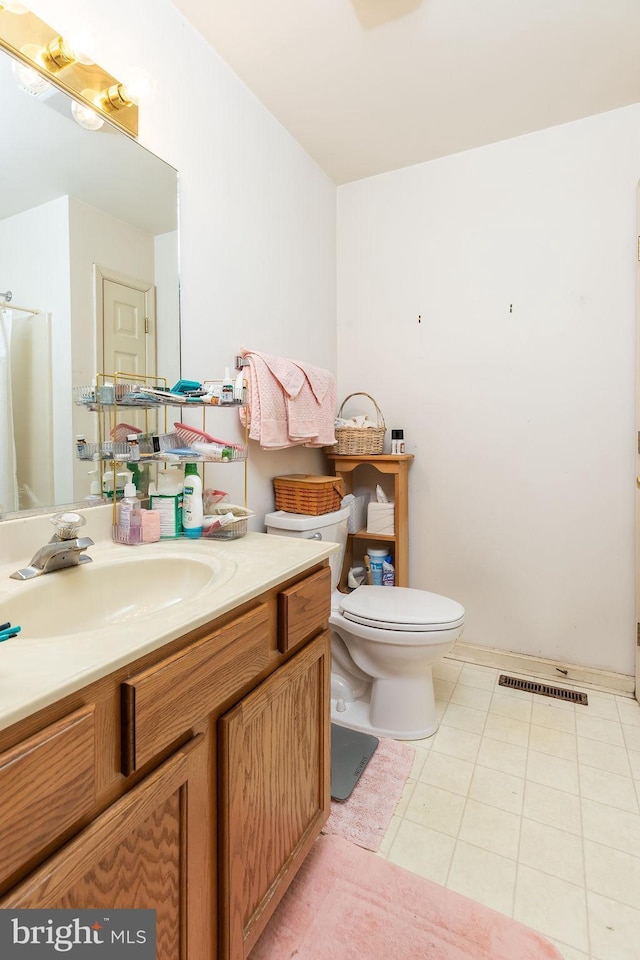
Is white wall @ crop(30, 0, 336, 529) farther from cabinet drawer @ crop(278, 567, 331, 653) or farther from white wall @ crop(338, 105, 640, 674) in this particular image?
cabinet drawer @ crop(278, 567, 331, 653)

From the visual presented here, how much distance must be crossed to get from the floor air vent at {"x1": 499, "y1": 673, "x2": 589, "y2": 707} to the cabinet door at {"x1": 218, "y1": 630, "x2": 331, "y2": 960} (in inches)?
45.6

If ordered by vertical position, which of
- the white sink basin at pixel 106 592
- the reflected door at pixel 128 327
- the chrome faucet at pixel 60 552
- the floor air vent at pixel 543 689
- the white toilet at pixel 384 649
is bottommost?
the floor air vent at pixel 543 689

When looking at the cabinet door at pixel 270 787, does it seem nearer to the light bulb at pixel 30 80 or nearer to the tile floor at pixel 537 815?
the tile floor at pixel 537 815

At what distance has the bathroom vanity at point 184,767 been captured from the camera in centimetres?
52

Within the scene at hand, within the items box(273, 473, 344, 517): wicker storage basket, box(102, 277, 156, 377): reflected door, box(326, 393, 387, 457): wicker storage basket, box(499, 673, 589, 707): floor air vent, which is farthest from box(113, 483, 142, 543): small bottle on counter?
box(499, 673, 589, 707): floor air vent

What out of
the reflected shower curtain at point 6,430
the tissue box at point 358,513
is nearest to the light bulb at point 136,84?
the reflected shower curtain at point 6,430

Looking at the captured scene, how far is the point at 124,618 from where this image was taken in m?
0.99

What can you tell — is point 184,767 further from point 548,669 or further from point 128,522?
point 548,669

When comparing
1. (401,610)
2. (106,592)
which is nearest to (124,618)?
(106,592)

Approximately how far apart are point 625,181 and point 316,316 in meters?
1.34

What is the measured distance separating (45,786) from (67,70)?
141cm

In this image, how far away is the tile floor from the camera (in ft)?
3.53

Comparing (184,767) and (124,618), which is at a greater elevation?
(124,618)

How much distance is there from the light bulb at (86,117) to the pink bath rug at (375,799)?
1.88 m
